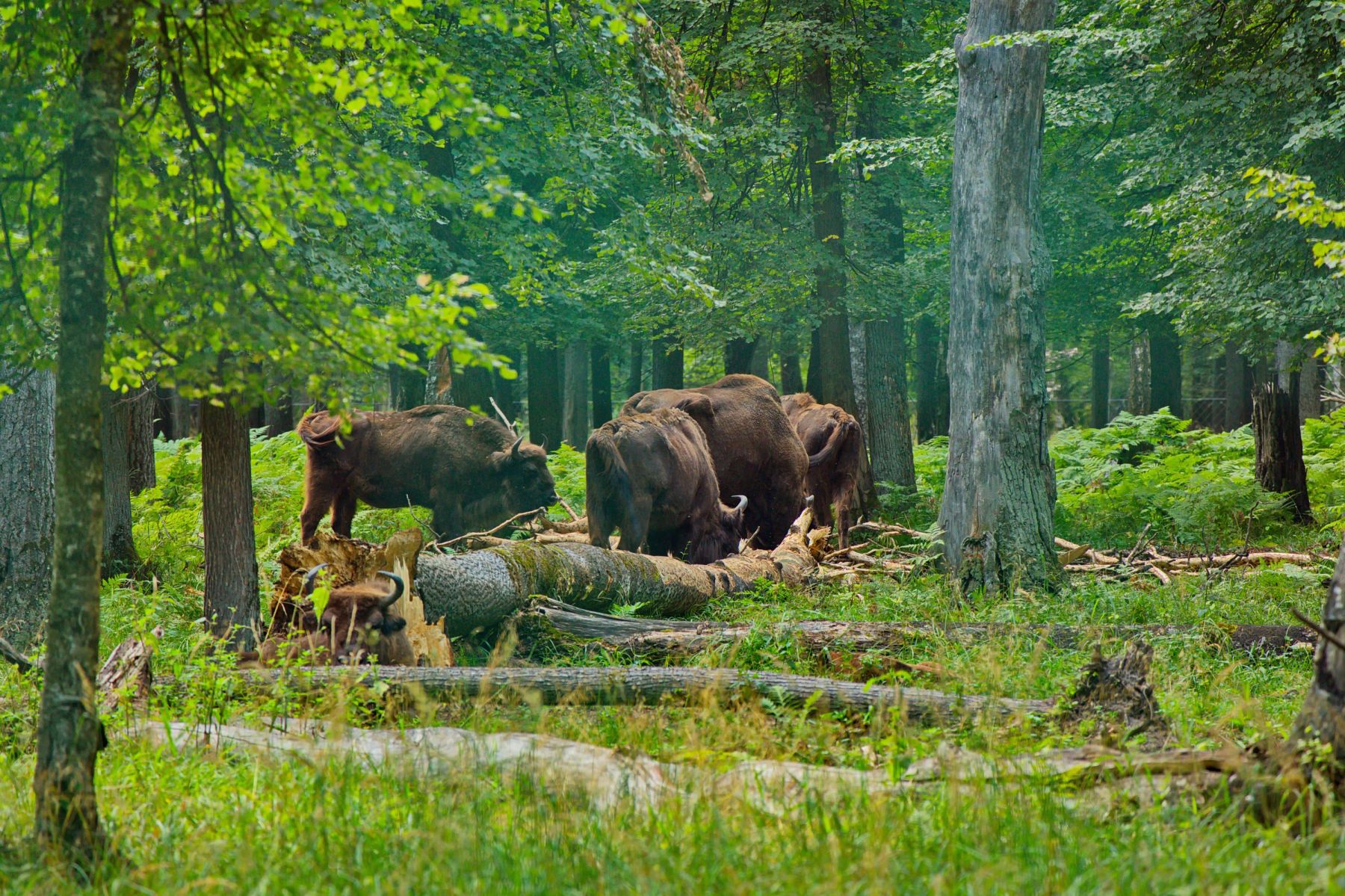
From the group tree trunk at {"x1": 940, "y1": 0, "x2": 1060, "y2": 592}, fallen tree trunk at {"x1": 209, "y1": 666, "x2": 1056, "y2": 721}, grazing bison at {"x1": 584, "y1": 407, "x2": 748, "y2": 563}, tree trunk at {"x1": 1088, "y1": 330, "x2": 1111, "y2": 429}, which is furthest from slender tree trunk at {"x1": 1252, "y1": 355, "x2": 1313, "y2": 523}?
tree trunk at {"x1": 1088, "y1": 330, "x2": 1111, "y2": 429}

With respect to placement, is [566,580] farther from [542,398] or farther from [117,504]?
[542,398]

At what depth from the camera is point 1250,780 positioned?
3289 mm

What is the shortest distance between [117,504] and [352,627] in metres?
6.03

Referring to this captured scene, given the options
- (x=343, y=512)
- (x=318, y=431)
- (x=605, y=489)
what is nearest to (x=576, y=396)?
(x=343, y=512)

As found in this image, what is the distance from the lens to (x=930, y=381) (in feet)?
95.3

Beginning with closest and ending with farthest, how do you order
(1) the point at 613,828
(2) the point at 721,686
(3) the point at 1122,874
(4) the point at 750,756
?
(3) the point at 1122,874 → (1) the point at 613,828 → (4) the point at 750,756 → (2) the point at 721,686

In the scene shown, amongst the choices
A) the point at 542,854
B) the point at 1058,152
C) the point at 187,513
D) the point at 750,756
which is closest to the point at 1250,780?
the point at 750,756

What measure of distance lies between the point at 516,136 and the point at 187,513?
5989 millimetres

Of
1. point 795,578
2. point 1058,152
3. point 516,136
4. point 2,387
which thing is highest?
point 1058,152

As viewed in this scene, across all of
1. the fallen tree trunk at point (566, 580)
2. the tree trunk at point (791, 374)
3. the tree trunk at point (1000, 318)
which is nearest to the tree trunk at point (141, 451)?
the fallen tree trunk at point (566, 580)

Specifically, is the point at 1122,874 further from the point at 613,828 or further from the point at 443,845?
the point at 443,845

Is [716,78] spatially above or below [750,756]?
above

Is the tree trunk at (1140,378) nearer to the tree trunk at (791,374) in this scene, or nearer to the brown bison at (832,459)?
the tree trunk at (791,374)

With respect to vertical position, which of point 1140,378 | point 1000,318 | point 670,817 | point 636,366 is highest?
point 636,366
